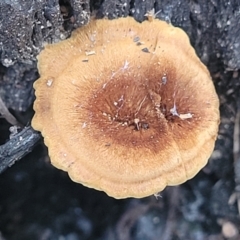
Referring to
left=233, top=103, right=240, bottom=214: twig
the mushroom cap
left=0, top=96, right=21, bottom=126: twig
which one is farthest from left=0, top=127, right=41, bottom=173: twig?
left=233, top=103, right=240, bottom=214: twig

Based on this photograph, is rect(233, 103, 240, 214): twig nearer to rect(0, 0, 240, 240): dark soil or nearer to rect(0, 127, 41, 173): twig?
rect(0, 0, 240, 240): dark soil

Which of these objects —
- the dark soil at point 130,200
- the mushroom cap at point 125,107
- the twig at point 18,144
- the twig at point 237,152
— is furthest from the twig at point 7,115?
the twig at point 237,152

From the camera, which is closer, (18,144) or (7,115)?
(18,144)

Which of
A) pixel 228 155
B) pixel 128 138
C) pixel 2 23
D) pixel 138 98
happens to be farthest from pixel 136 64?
pixel 228 155

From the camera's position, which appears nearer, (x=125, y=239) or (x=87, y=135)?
(x=87, y=135)

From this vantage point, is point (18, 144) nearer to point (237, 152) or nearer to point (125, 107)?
point (125, 107)

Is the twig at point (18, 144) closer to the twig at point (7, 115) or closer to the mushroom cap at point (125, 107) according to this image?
the mushroom cap at point (125, 107)

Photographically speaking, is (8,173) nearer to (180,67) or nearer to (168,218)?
(168,218)

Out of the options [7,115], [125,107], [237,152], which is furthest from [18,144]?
[237,152]
